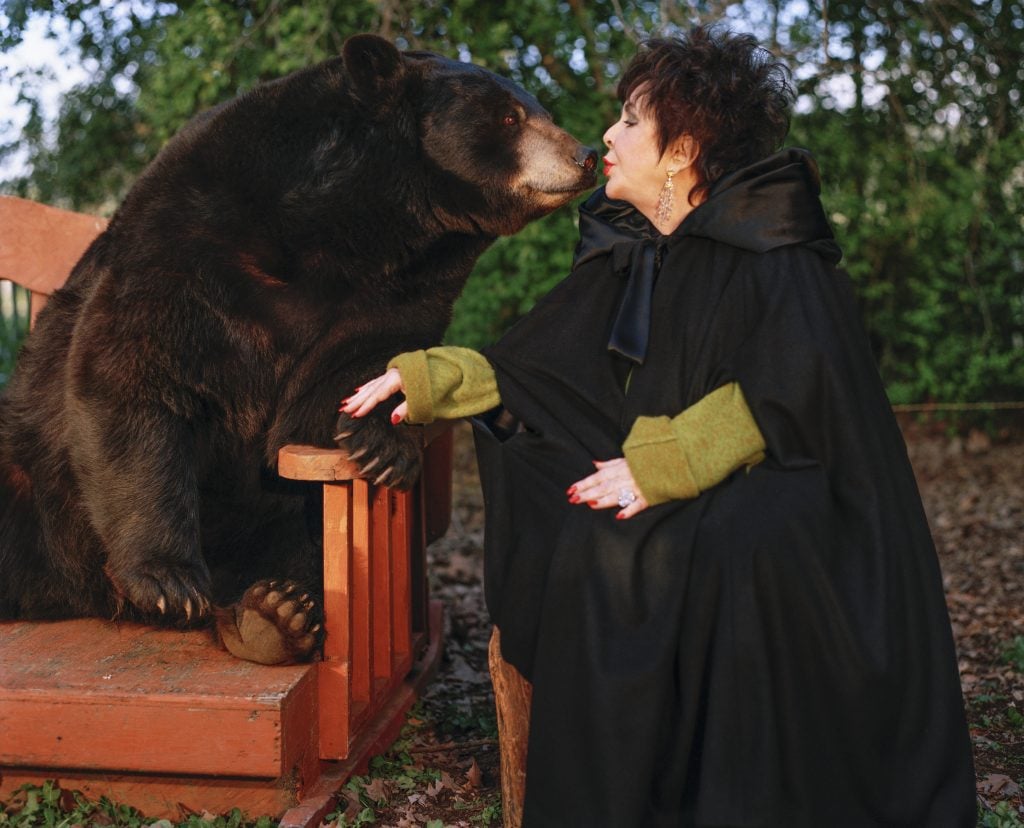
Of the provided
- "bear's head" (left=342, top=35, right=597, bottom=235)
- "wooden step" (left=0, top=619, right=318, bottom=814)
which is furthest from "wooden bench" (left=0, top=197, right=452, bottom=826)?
"bear's head" (left=342, top=35, right=597, bottom=235)

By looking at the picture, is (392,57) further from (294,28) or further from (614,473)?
(294,28)

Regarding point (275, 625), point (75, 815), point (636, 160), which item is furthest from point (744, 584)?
point (75, 815)

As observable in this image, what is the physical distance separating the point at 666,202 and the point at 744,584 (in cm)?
75

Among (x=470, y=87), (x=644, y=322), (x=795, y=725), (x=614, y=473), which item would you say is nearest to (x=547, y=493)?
(x=614, y=473)

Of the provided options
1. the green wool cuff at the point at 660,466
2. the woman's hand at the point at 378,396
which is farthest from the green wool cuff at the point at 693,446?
the woman's hand at the point at 378,396

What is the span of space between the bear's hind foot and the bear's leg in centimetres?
18

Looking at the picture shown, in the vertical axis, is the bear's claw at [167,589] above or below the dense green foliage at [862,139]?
below

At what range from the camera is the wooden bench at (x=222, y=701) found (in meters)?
2.20

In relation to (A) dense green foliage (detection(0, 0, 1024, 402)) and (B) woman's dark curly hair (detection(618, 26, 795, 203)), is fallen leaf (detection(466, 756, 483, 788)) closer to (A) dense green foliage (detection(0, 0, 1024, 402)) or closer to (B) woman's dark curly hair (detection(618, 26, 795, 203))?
(B) woman's dark curly hair (detection(618, 26, 795, 203))

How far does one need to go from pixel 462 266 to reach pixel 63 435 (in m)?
0.99

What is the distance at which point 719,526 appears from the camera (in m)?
1.90

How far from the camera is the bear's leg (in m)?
2.46

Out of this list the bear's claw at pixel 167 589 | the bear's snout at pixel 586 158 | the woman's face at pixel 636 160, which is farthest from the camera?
the bear's snout at pixel 586 158

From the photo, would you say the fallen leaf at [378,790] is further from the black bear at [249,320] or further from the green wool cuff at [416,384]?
the green wool cuff at [416,384]
